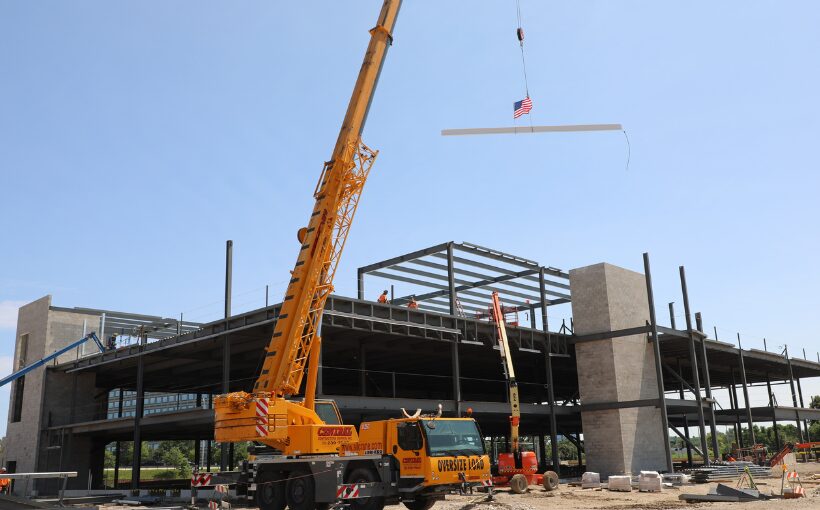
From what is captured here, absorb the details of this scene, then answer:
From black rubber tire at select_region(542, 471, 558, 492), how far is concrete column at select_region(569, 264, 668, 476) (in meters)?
9.37

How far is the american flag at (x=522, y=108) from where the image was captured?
22797mm

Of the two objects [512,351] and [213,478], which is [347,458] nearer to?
[213,478]

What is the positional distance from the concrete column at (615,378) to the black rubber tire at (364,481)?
22114 millimetres

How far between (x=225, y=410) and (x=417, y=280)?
2512 centimetres

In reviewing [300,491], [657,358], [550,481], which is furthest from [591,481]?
[300,491]

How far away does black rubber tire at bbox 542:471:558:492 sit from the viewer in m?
28.0

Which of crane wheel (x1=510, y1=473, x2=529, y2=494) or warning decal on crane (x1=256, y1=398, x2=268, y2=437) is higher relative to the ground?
warning decal on crane (x1=256, y1=398, x2=268, y2=437)

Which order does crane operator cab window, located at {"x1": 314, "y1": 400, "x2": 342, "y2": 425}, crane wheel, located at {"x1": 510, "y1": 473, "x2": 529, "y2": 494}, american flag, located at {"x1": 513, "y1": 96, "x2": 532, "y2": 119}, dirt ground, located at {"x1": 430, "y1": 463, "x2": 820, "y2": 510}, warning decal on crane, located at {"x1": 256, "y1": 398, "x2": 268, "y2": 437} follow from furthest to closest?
crane wheel, located at {"x1": 510, "y1": 473, "x2": 529, "y2": 494}
american flag, located at {"x1": 513, "y1": 96, "x2": 532, "y2": 119}
crane operator cab window, located at {"x1": 314, "y1": 400, "x2": 342, "y2": 425}
dirt ground, located at {"x1": 430, "y1": 463, "x2": 820, "y2": 510}
warning decal on crane, located at {"x1": 256, "y1": 398, "x2": 268, "y2": 437}

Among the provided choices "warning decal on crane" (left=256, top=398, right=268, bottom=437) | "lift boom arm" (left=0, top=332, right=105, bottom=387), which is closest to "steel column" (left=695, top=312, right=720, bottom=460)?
"warning decal on crane" (left=256, top=398, right=268, bottom=437)

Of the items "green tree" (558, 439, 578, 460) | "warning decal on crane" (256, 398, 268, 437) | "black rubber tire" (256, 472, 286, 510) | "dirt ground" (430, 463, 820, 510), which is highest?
"warning decal on crane" (256, 398, 268, 437)

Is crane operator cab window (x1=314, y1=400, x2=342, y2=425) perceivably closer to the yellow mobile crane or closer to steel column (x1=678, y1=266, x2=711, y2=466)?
the yellow mobile crane

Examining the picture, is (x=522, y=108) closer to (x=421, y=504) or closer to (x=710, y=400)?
(x=421, y=504)

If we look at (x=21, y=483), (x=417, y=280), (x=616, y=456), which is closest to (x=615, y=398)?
(x=616, y=456)

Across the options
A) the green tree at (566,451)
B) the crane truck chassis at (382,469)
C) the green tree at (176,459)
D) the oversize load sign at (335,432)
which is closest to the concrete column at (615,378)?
the crane truck chassis at (382,469)
